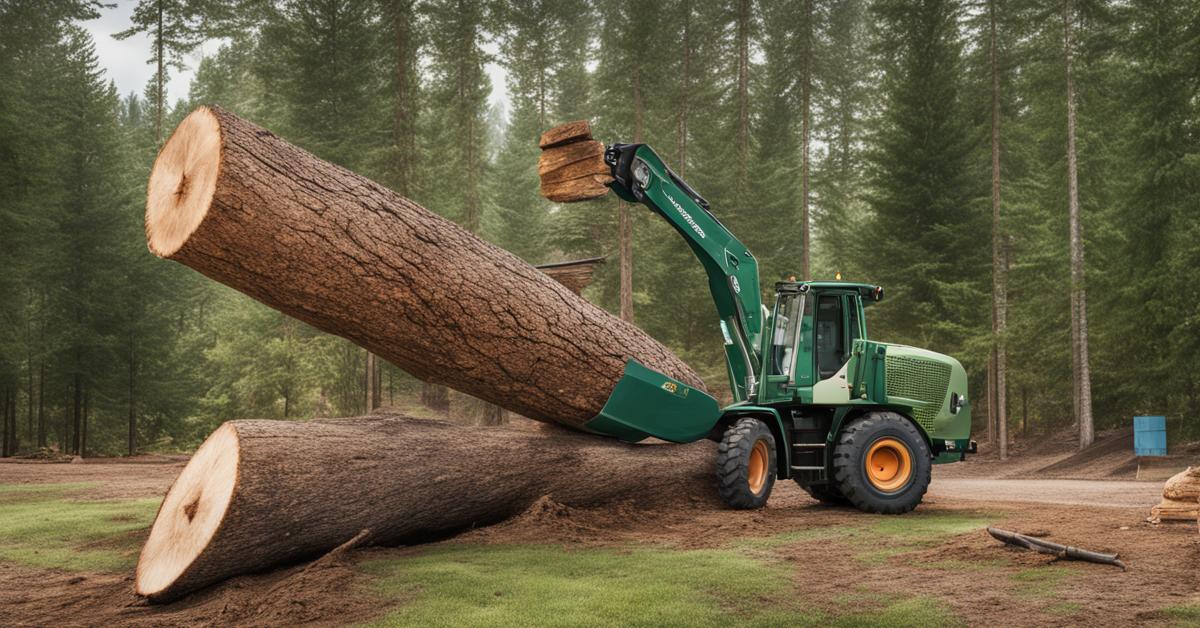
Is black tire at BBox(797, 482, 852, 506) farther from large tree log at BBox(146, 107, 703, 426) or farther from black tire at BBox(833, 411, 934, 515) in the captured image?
large tree log at BBox(146, 107, 703, 426)

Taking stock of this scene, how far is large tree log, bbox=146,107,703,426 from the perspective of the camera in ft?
18.4

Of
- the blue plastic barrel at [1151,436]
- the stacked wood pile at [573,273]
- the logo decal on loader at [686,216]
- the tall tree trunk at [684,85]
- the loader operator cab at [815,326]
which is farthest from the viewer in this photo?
the tall tree trunk at [684,85]

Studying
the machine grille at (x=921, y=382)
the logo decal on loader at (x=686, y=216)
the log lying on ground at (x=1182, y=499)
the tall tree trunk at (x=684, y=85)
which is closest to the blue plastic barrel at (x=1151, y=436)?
the machine grille at (x=921, y=382)

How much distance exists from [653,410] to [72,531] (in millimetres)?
6064

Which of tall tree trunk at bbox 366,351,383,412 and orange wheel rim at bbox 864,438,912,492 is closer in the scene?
orange wheel rim at bbox 864,438,912,492

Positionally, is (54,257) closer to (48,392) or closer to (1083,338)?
(48,392)

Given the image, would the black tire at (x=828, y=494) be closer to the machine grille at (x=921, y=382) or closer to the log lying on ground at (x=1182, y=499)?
the machine grille at (x=921, y=382)

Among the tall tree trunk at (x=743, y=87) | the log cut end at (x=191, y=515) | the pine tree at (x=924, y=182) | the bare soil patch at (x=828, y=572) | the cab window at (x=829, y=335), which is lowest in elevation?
the bare soil patch at (x=828, y=572)

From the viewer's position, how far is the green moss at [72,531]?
23.3 ft

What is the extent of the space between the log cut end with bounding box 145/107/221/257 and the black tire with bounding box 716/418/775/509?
5785 mm

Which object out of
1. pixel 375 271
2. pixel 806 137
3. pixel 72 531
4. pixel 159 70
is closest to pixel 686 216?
pixel 375 271

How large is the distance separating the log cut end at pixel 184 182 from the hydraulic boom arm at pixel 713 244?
4045mm

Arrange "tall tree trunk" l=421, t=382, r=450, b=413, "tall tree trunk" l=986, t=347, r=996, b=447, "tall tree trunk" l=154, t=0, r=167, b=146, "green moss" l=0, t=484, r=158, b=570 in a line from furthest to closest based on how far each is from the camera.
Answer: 1. "tall tree trunk" l=421, t=382, r=450, b=413
2. "tall tree trunk" l=154, t=0, r=167, b=146
3. "tall tree trunk" l=986, t=347, r=996, b=447
4. "green moss" l=0, t=484, r=158, b=570

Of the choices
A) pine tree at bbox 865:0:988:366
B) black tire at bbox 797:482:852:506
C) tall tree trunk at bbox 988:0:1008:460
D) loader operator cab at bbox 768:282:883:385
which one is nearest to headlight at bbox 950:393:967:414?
loader operator cab at bbox 768:282:883:385
